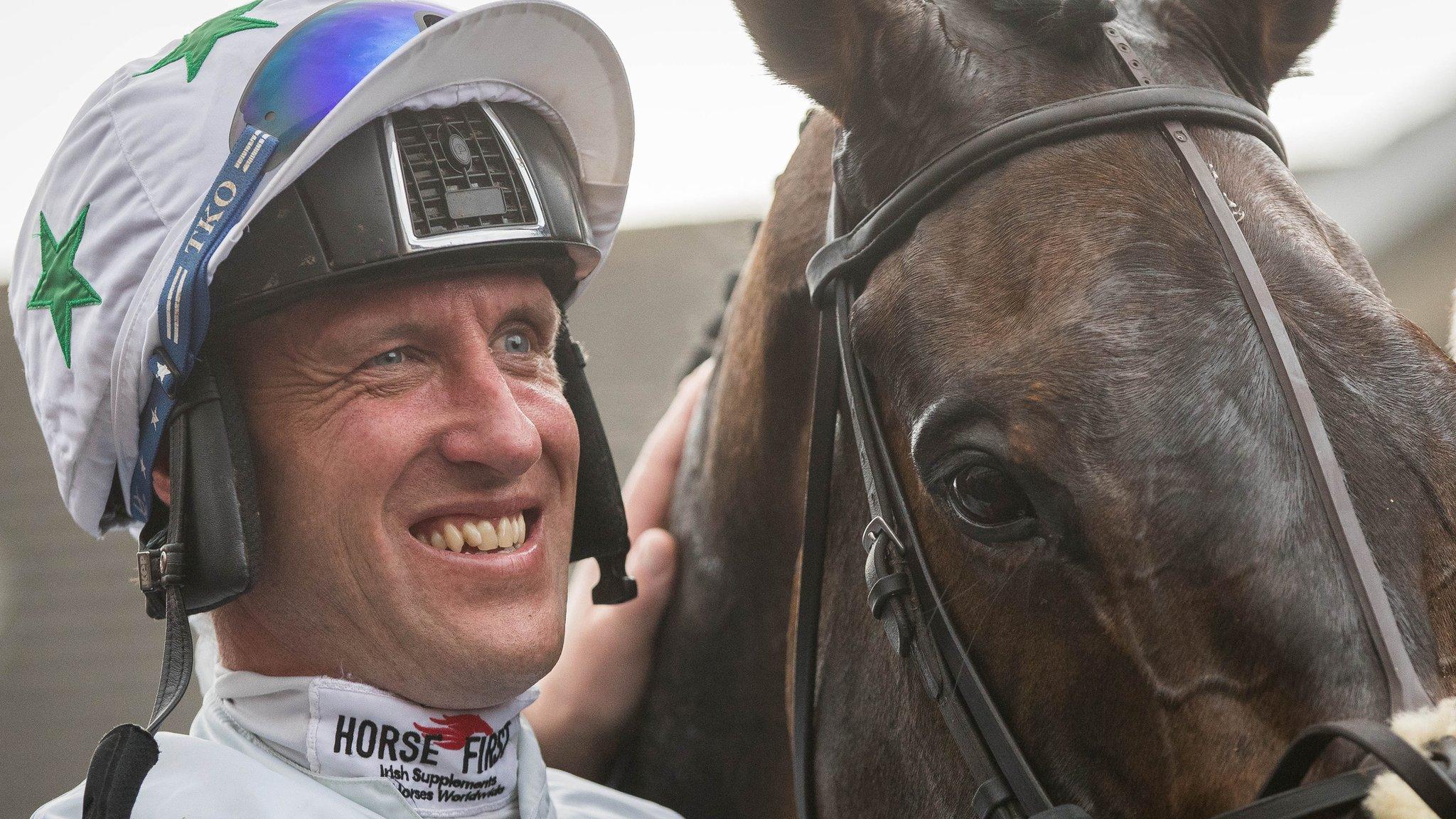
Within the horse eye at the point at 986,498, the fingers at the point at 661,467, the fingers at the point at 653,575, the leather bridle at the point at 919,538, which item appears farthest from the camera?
the fingers at the point at 661,467

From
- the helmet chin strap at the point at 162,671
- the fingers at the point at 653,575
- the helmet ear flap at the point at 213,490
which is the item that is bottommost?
the fingers at the point at 653,575

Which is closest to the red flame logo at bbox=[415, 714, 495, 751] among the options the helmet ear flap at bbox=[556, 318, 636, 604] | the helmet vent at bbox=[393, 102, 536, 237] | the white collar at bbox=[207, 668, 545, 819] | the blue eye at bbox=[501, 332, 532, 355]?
the white collar at bbox=[207, 668, 545, 819]

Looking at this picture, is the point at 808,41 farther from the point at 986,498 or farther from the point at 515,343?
the point at 986,498

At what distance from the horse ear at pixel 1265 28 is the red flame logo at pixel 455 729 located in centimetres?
159

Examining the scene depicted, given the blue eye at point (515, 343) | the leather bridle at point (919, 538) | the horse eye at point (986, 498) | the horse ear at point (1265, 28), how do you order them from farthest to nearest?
the blue eye at point (515, 343) < the horse ear at point (1265, 28) < the horse eye at point (986, 498) < the leather bridle at point (919, 538)

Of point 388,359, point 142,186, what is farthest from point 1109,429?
point 142,186

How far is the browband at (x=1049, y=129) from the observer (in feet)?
5.57

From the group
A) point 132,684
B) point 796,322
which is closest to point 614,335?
point 132,684

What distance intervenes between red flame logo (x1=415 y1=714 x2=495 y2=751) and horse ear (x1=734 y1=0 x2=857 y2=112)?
117 centimetres

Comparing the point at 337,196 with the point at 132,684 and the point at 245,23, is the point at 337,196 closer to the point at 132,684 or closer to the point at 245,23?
the point at 245,23

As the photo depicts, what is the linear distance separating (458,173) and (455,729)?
2.92 feet

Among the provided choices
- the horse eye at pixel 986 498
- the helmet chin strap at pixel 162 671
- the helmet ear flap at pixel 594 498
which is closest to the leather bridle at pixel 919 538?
the horse eye at pixel 986 498

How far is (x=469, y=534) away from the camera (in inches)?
75.2

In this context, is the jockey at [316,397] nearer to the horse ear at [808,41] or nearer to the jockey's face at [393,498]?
the jockey's face at [393,498]
